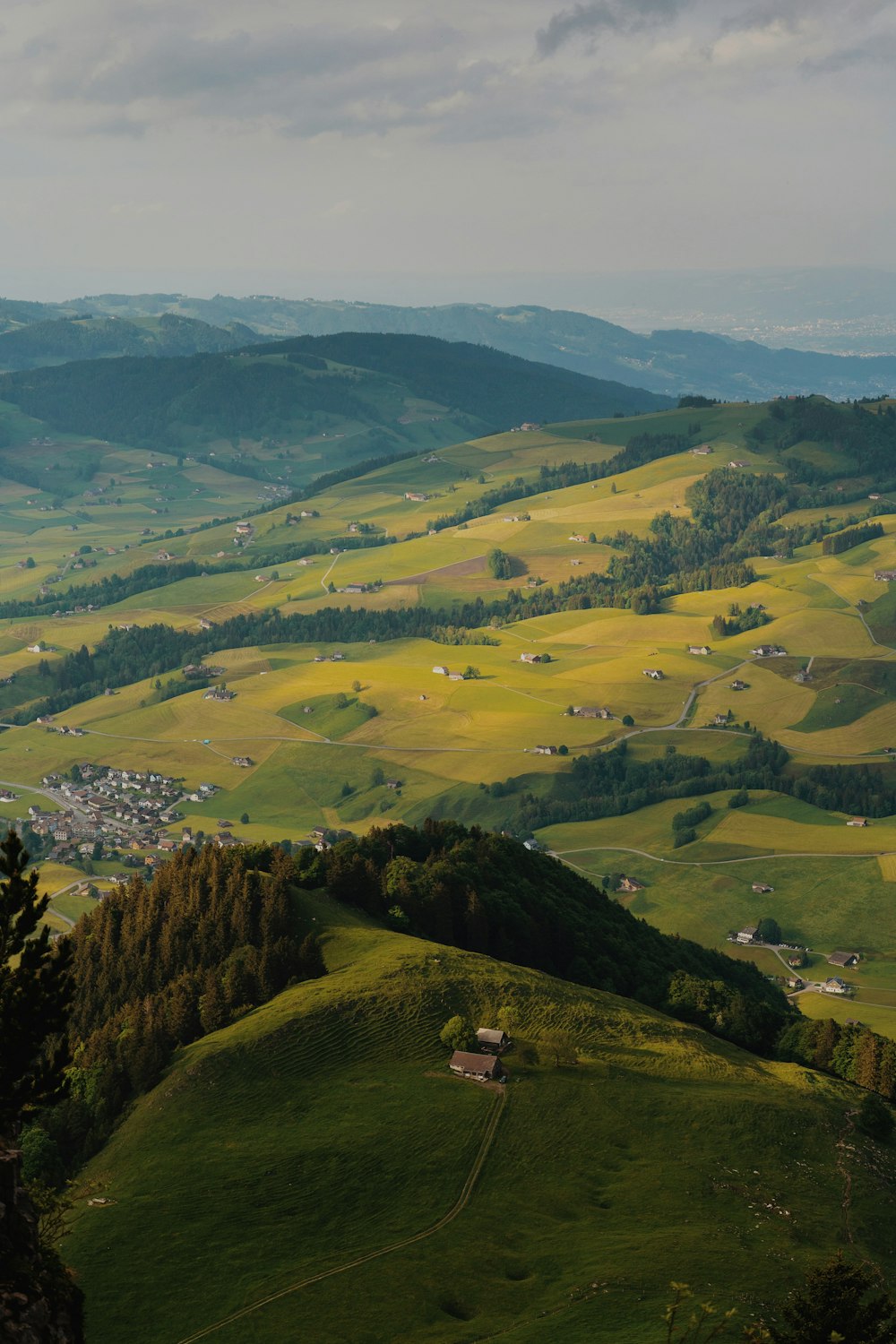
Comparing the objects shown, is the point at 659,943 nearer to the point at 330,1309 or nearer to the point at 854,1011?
the point at 854,1011

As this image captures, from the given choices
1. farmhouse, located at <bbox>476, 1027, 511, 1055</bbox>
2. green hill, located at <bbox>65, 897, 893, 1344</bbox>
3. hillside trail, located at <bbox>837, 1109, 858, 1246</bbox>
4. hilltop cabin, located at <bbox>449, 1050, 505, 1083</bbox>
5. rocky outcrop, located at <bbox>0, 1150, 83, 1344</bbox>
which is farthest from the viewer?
farmhouse, located at <bbox>476, 1027, 511, 1055</bbox>

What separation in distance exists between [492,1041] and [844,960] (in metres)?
121

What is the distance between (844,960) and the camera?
19775 cm

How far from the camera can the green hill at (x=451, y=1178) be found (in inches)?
2446

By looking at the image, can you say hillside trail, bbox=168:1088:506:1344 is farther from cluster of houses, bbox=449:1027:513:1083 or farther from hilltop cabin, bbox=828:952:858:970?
hilltop cabin, bbox=828:952:858:970

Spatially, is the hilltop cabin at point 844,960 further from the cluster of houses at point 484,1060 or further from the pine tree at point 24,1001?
the pine tree at point 24,1001

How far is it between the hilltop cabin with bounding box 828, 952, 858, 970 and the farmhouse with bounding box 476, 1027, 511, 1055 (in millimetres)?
118420

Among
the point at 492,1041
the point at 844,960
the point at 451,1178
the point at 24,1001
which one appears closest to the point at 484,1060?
the point at 492,1041

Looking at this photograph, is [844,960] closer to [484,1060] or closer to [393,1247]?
[484,1060]

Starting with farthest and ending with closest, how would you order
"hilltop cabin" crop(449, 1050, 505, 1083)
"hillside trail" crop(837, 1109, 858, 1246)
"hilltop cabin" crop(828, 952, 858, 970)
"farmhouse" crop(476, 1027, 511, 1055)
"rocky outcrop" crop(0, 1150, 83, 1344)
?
1. "hilltop cabin" crop(828, 952, 858, 970)
2. "farmhouse" crop(476, 1027, 511, 1055)
3. "hilltop cabin" crop(449, 1050, 505, 1083)
4. "hillside trail" crop(837, 1109, 858, 1246)
5. "rocky outcrop" crop(0, 1150, 83, 1344)

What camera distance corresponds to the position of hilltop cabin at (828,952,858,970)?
646 feet

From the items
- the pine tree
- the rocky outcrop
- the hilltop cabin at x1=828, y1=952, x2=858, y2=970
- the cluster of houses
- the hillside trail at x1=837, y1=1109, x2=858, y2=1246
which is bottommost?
the hilltop cabin at x1=828, y1=952, x2=858, y2=970

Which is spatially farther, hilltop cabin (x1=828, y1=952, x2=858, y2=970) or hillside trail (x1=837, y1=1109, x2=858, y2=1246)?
hilltop cabin (x1=828, y1=952, x2=858, y2=970)

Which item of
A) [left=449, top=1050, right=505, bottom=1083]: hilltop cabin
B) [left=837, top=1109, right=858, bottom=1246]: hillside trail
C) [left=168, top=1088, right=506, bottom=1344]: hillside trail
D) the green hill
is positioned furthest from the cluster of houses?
[left=837, top=1109, right=858, bottom=1246]: hillside trail
